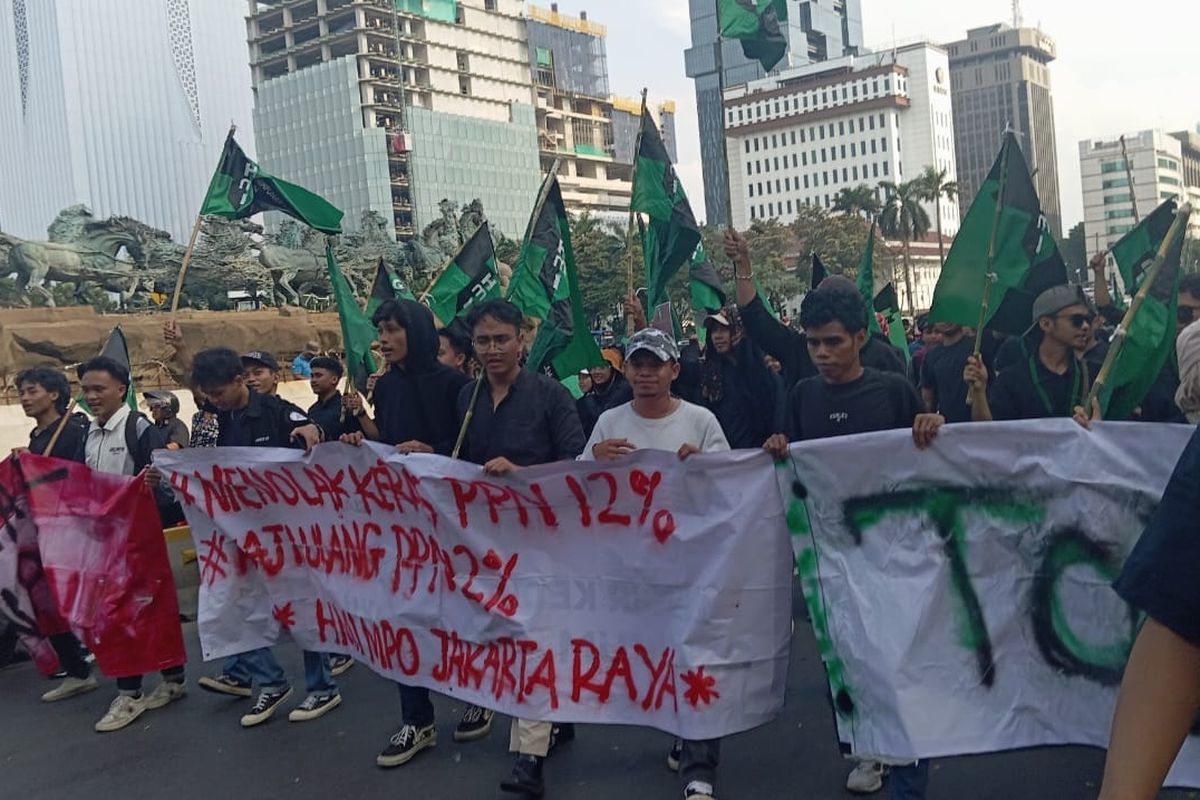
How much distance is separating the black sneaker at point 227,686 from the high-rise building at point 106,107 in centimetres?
8145

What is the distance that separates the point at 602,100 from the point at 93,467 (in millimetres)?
107368

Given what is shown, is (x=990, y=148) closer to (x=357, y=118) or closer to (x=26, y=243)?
(x=357, y=118)

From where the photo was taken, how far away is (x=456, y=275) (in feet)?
21.8

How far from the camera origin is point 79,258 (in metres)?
31.6

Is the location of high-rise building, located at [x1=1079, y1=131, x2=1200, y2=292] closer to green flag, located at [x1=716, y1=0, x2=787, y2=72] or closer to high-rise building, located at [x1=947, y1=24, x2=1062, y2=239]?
high-rise building, located at [x1=947, y1=24, x2=1062, y2=239]

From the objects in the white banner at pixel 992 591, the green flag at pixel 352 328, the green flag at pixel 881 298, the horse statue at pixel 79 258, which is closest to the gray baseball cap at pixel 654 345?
the white banner at pixel 992 591

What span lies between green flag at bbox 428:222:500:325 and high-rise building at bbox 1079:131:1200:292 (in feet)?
310

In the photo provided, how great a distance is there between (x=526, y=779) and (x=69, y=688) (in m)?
3.03

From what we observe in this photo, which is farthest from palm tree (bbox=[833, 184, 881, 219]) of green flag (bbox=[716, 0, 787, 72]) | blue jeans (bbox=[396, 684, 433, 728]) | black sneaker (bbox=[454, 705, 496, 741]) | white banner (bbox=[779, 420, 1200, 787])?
white banner (bbox=[779, 420, 1200, 787])

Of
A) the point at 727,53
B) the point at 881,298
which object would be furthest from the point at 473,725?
the point at 727,53

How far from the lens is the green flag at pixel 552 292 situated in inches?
196

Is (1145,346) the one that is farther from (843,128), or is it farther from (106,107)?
(843,128)

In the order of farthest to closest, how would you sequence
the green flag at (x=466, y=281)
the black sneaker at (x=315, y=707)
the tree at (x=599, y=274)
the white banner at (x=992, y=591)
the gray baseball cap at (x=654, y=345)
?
the tree at (x=599, y=274)
the green flag at (x=466, y=281)
the black sneaker at (x=315, y=707)
the gray baseball cap at (x=654, y=345)
the white banner at (x=992, y=591)

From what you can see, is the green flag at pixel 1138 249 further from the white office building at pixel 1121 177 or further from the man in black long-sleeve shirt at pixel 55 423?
the white office building at pixel 1121 177
